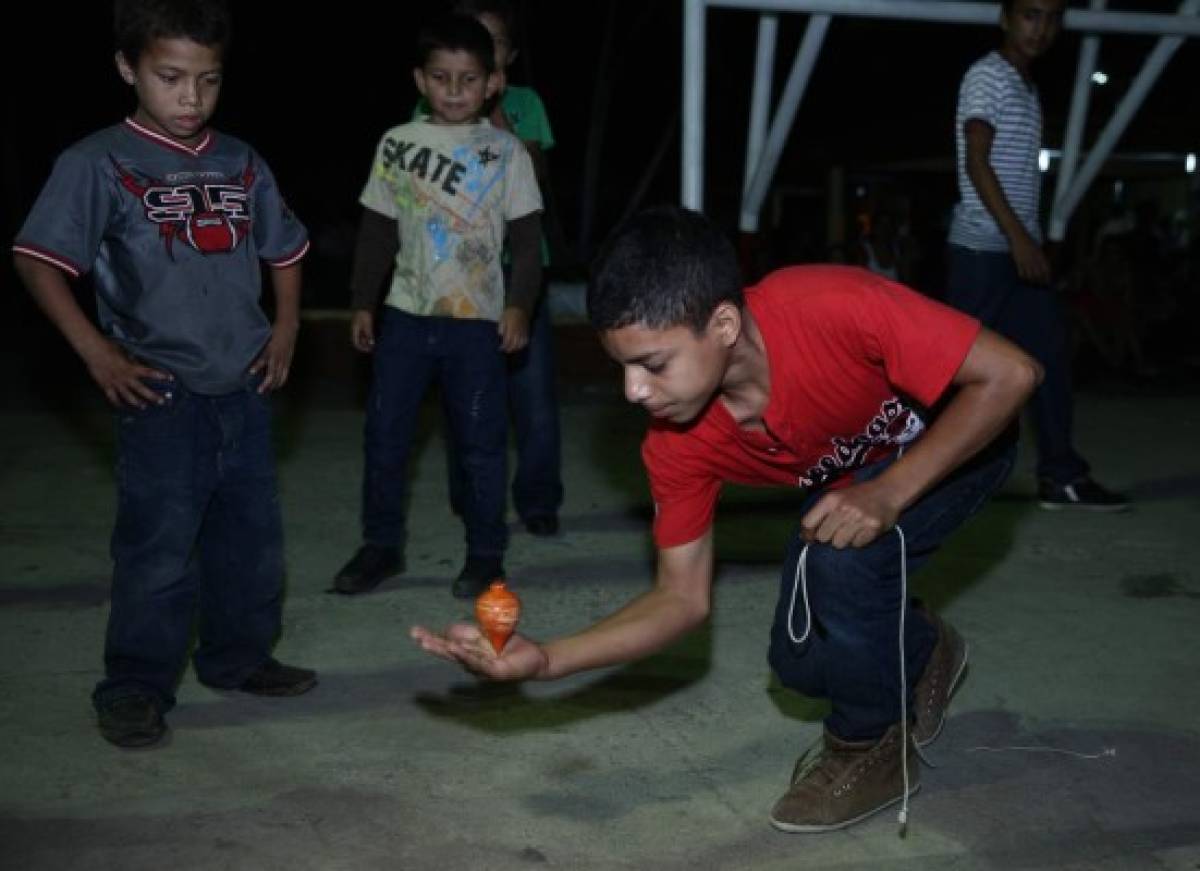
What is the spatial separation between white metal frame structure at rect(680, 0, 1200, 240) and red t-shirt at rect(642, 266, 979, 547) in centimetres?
273

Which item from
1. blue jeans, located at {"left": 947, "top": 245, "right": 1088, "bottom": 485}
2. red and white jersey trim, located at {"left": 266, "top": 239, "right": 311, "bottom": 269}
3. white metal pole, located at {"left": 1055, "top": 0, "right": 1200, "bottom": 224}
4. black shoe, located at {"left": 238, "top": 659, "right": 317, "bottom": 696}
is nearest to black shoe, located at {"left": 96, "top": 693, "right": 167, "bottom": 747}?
black shoe, located at {"left": 238, "top": 659, "right": 317, "bottom": 696}

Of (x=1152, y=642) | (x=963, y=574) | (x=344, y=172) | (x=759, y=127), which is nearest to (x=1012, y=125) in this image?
(x=759, y=127)

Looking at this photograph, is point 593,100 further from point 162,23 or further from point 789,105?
point 162,23

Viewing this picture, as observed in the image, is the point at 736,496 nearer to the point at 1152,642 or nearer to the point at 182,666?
the point at 1152,642

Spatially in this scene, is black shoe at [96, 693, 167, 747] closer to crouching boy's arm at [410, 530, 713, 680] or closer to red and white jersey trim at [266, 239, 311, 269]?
crouching boy's arm at [410, 530, 713, 680]

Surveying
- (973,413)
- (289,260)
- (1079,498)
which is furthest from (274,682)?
(1079,498)

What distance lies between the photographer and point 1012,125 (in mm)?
5676

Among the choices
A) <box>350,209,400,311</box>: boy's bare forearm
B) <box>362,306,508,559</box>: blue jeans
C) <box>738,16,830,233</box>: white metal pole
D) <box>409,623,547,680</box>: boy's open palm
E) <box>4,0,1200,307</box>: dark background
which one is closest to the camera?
<box>409,623,547,680</box>: boy's open palm

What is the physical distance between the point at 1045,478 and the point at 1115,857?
325cm

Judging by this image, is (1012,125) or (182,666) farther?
(1012,125)

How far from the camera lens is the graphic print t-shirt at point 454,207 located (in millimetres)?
4629

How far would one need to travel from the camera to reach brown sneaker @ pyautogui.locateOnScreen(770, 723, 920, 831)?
3.02m

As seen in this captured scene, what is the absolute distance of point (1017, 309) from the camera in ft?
18.6

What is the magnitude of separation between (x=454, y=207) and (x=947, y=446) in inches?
90.0
